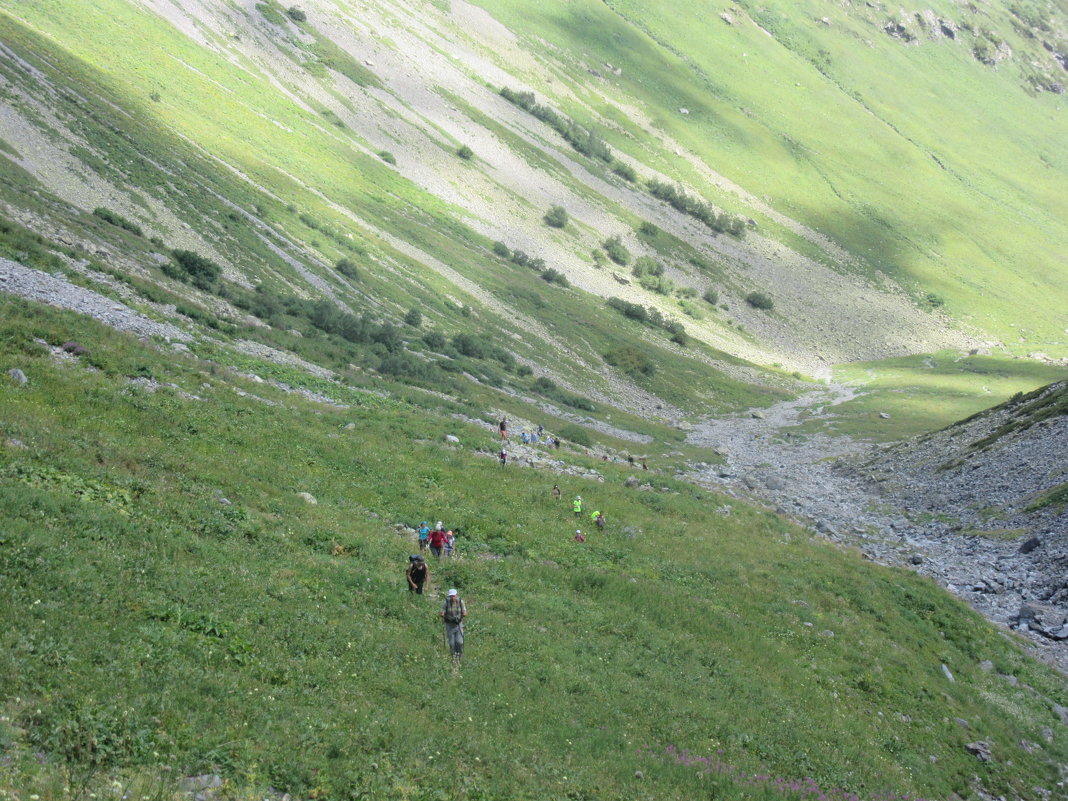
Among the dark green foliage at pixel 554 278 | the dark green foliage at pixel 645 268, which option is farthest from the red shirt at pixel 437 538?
the dark green foliage at pixel 645 268

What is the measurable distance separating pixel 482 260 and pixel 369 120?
40096 mm

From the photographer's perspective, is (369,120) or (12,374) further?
(369,120)

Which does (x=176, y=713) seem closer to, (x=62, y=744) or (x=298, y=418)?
(x=62, y=744)

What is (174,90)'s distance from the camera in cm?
7956

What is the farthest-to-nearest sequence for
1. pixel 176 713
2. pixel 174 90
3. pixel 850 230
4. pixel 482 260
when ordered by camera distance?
1. pixel 850 230
2. pixel 482 260
3. pixel 174 90
4. pixel 176 713

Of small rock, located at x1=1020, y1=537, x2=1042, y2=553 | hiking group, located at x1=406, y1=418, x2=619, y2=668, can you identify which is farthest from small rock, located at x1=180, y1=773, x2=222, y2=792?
small rock, located at x1=1020, y1=537, x2=1042, y2=553

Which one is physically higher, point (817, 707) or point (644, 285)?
point (644, 285)

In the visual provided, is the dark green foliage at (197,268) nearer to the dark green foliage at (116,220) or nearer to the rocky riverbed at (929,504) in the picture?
the dark green foliage at (116,220)

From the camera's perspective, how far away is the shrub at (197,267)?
145 ft

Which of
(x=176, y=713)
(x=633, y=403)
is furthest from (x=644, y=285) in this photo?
(x=176, y=713)

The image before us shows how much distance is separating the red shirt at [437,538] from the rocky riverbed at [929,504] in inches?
880

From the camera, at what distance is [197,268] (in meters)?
45.0

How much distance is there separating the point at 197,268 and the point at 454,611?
1461 inches

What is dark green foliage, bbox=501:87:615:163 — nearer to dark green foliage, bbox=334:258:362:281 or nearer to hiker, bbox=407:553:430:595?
dark green foliage, bbox=334:258:362:281
